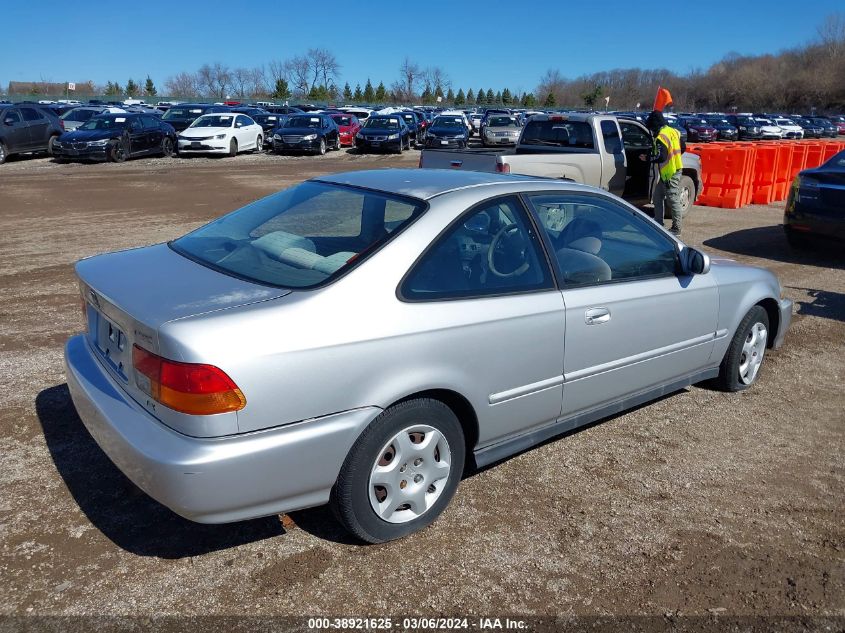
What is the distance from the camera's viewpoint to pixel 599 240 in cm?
402

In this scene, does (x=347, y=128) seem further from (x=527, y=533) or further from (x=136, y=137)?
(x=527, y=533)

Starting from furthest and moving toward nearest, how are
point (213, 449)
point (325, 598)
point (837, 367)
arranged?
point (837, 367) < point (325, 598) < point (213, 449)

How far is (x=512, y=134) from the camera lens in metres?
31.1

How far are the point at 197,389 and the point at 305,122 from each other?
2706cm

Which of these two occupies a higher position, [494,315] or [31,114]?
[31,114]

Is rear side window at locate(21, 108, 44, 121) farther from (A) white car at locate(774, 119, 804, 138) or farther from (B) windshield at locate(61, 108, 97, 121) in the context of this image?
(A) white car at locate(774, 119, 804, 138)

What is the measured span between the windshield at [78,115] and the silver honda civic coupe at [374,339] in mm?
26777

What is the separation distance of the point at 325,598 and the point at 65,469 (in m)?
1.73

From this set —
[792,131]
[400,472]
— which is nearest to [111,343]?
[400,472]

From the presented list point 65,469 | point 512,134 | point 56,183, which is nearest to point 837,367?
point 65,469

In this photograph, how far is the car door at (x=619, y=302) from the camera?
12.0 ft

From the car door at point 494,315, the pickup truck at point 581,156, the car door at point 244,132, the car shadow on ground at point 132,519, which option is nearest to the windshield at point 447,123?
the car door at point 244,132

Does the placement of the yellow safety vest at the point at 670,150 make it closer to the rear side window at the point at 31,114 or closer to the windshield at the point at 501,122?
the rear side window at the point at 31,114

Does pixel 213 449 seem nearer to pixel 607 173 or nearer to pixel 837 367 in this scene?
pixel 837 367
